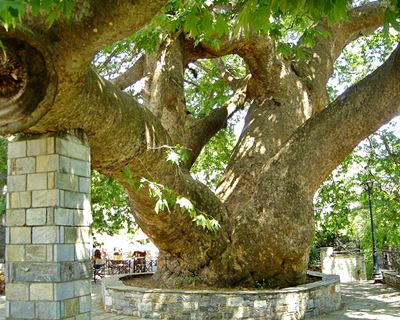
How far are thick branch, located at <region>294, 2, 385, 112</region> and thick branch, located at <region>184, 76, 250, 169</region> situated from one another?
149 cm

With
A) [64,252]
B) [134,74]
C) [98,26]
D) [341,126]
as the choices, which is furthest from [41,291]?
[134,74]

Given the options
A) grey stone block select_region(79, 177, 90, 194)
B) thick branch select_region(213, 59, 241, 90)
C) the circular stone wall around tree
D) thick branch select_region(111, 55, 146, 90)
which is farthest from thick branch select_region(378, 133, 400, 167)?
grey stone block select_region(79, 177, 90, 194)

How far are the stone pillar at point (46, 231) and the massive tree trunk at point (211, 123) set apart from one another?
1.01 ft

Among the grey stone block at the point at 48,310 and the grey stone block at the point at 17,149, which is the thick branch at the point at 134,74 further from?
the grey stone block at the point at 48,310

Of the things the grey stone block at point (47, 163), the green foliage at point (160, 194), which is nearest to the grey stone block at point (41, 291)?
the grey stone block at point (47, 163)

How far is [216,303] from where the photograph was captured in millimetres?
7375

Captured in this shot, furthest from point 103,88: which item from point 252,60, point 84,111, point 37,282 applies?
point 252,60

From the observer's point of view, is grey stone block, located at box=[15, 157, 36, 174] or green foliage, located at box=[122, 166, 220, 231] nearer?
grey stone block, located at box=[15, 157, 36, 174]

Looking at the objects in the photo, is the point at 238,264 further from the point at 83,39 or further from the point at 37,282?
the point at 83,39

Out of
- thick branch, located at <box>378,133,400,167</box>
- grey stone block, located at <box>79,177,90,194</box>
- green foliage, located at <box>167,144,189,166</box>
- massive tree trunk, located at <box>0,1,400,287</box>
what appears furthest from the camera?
thick branch, located at <box>378,133,400,167</box>

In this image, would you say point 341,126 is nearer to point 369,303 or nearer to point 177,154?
point 177,154

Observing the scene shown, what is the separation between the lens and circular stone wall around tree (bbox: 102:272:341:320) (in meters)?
7.38

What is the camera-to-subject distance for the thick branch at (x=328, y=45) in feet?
36.2

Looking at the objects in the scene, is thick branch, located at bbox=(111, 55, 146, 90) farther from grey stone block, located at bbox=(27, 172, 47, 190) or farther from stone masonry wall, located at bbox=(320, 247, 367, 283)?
stone masonry wall, located at bbox=(320, 247, 367, 283)
